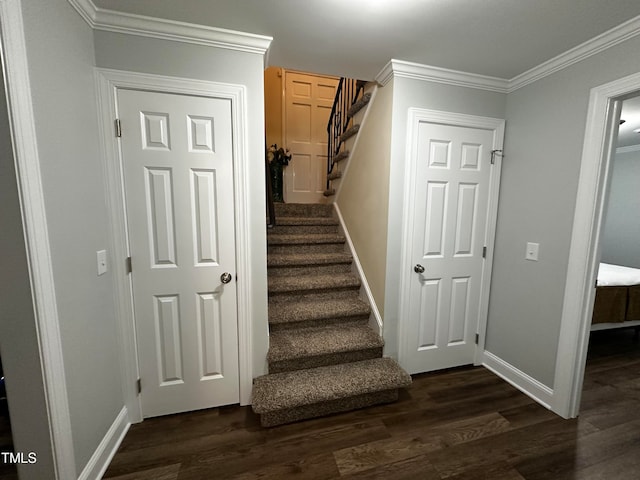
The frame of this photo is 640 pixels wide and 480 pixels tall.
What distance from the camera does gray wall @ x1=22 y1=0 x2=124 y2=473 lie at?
1056 mm

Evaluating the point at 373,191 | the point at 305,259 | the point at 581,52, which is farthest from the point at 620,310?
the point at 305,259

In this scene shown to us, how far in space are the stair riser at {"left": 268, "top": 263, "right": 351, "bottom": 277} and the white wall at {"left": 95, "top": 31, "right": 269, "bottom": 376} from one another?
0.68m

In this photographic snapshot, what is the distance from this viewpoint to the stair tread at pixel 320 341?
188cm

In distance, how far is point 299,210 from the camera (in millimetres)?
3256

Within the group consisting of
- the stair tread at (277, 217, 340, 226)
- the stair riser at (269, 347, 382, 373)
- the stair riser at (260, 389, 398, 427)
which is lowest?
the stair riser at (260, 389, 398, 427)

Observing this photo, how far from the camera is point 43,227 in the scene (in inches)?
40.1

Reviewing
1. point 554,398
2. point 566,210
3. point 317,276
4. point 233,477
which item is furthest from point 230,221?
point 554,398

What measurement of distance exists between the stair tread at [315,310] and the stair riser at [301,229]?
0.90 meters

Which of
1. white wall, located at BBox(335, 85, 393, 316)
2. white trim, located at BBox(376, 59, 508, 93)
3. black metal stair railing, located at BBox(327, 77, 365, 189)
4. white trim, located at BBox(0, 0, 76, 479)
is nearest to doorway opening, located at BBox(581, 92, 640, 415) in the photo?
white trim, located at BBox(376, 59, 508, 93)

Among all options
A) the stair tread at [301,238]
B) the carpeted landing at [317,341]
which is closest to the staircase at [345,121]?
the stair tread at [301,238]

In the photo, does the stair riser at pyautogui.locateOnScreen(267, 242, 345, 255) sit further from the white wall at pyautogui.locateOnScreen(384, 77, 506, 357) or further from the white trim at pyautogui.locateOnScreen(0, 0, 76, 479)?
the white trim at pyautogui.locateOnScreen(0, 0, 76, 479)

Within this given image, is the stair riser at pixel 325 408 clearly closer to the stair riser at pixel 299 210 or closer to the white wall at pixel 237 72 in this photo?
the white wall at pixel 237 72

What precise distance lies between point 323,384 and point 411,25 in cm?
225

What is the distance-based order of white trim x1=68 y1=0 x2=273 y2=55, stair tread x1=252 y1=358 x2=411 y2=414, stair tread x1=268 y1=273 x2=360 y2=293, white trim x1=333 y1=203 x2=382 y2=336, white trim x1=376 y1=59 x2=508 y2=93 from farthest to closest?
stair tread x1=268 y1=273 x2=360 y2=293
white trim x1=333 y1=203 x2=382 y2=336
white trim x1=376 y1=59 x2=508 y2=93
stair tread x1=252 y1=358 x2=411 y2=414
white trim x1=68 y1=0 x2=273 y2=55
